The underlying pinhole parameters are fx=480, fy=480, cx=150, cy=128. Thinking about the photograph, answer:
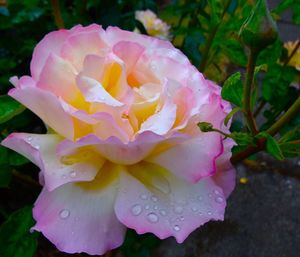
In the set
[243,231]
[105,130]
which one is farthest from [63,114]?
[243,231]

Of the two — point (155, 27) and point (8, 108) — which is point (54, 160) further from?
point (155, 27)

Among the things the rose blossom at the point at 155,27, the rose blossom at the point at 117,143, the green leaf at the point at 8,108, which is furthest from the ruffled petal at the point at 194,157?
the rose blossom at the point at 155,27

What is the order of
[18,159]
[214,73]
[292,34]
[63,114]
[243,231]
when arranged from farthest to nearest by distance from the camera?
[292,34] < [214,73] < [243,231] < [18,159] < [63,114]

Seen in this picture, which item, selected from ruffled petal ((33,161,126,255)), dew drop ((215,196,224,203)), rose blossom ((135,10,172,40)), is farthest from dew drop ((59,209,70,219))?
rose blossom ((135,10,172,40))

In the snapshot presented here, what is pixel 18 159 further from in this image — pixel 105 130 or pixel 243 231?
pixel 243 231

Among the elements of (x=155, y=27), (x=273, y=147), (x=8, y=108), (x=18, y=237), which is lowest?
(x=155, y=27)

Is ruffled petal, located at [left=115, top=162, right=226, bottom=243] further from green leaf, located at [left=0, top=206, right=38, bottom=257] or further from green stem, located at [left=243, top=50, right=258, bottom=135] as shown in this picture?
green leaf, located at [left=0, top=206, right=38, bottom=257]

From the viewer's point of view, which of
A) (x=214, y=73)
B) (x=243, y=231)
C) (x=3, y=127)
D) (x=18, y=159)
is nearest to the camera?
(x=18, y=159)

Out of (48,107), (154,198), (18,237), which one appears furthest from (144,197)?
(18,237)
